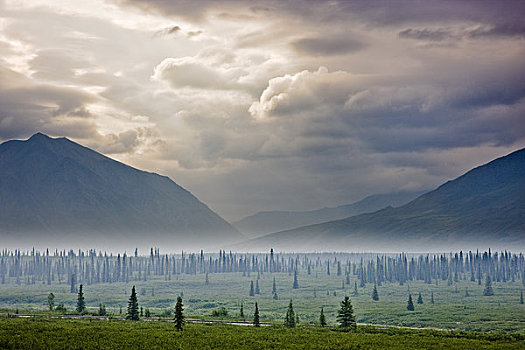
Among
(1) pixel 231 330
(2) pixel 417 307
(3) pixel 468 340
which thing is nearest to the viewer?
(3) pixel 468 340

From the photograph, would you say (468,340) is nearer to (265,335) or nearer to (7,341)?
(265,335)

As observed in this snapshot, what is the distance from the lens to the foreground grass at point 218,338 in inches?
2692

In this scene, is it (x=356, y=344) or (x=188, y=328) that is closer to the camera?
(x=356, y=344)

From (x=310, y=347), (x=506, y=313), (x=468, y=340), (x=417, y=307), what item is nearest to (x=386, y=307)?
(x=417, y=307)

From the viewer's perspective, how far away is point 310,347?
69438 mm

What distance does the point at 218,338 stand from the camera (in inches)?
2950

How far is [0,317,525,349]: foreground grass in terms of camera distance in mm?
68375

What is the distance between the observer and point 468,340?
255 feet

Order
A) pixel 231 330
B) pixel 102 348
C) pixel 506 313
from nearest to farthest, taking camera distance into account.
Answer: pixel 102 348
pixel 231 330
pixel 506 313

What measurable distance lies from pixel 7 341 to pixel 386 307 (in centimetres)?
12931

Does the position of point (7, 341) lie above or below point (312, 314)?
above

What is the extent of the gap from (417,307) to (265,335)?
334 feet

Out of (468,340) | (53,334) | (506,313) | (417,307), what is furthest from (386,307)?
(53,334)

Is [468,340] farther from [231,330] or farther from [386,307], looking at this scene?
[386,307]
